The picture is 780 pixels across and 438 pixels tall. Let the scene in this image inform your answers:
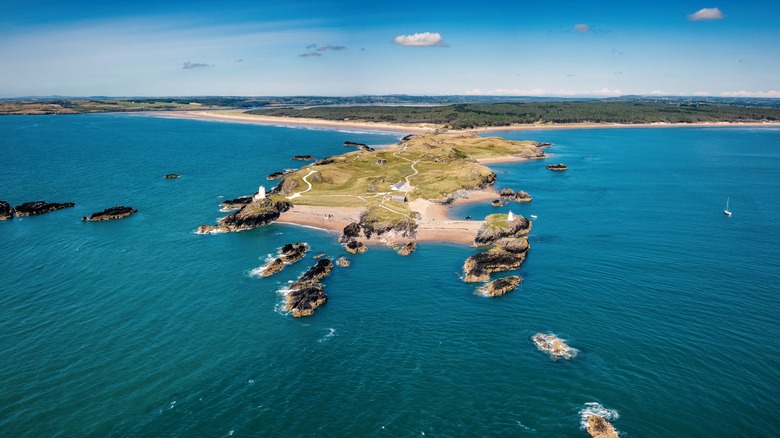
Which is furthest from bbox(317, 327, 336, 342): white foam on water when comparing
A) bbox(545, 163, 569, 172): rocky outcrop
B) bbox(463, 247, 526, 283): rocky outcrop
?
bbox(545, 163, 569, 172): rocky outcrop

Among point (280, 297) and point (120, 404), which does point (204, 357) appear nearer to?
point (120, 404)

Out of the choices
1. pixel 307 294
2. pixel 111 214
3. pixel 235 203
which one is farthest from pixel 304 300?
pixel 111 214

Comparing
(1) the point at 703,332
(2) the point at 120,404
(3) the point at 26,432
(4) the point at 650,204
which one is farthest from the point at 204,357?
→ (4) the point at 650,204

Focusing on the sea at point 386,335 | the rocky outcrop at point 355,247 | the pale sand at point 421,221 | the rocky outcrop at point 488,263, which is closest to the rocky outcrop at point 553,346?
the sea at point 386,335

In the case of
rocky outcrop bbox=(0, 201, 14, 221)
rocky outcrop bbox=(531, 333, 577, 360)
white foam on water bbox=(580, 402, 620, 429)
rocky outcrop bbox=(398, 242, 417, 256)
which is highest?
rocky outcrop bbox=(0, 201, 14, 221)

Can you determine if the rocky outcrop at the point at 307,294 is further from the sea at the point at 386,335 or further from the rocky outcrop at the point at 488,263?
the rocky outcrop at the point at 488,263

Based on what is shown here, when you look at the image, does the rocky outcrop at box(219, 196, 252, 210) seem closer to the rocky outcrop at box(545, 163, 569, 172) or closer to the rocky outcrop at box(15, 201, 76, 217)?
the rocky outcrop at box(15, 201, 76, 217)
